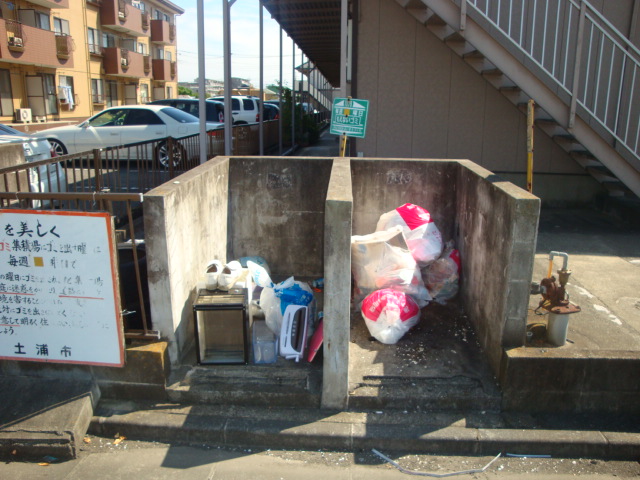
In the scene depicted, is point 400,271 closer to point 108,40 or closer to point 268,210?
point 268,210

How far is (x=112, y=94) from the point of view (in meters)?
33.5

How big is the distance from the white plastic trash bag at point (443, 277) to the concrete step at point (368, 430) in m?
1.69

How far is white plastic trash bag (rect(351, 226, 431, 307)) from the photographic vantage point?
485 centimetres

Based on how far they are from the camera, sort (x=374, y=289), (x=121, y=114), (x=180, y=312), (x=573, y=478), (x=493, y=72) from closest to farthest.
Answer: (x=573, y=478), (x=180, y=312), (x=374, y=289), (x=493, y=72), (x=121, y=114)

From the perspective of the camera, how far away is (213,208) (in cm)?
516

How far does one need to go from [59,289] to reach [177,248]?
859 millimetres

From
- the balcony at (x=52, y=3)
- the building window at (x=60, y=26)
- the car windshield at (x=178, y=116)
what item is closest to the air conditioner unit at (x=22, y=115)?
the building window at (x=60, y=26)

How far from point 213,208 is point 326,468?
278cm

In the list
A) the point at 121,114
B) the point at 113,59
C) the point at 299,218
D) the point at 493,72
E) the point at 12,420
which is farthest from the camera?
the point at 113,59

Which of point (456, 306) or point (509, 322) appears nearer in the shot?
point (509, 322)

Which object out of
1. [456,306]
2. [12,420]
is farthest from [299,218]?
[12,420]

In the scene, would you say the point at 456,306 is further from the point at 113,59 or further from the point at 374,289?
the point at 113,59

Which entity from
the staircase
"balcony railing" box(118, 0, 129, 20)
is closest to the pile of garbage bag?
the staircase

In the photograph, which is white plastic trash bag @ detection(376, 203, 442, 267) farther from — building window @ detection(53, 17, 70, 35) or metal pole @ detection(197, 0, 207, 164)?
building window @ detection(53, 17, 70, 35)
